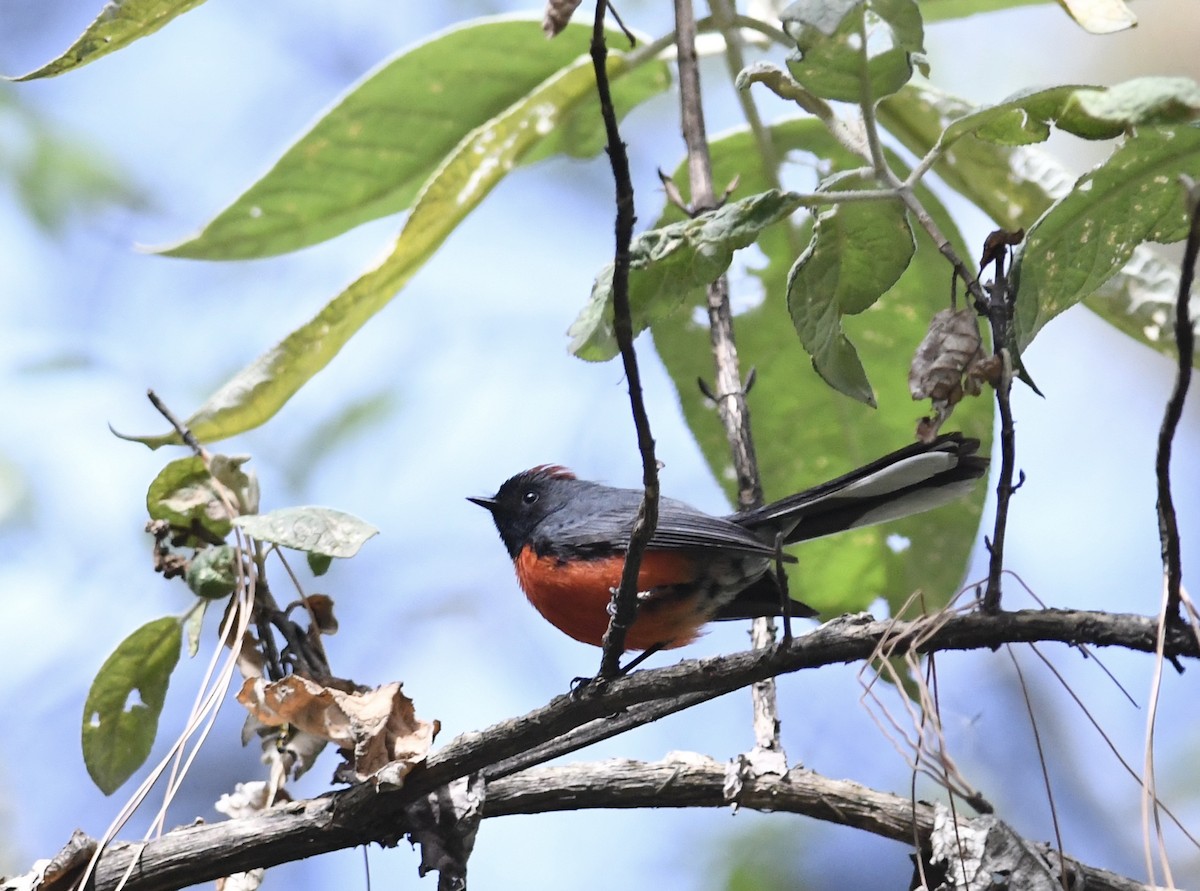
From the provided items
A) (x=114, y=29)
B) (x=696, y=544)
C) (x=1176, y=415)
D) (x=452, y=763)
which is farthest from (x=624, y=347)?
(x=696, y=544)

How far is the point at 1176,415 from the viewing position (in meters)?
1.39

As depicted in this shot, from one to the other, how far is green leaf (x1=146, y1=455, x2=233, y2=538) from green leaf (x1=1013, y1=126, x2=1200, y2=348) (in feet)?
6.04

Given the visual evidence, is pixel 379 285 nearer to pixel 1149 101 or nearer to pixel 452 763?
pixel 452 763

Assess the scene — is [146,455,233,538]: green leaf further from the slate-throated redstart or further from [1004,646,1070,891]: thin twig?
[1004,646,1070,891]: thin twig

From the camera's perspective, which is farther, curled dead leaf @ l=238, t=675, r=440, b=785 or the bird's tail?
the bird's tail

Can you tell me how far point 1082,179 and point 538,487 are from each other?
252 centimetres

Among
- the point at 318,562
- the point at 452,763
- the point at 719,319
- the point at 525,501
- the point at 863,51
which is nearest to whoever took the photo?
the point at 863,51

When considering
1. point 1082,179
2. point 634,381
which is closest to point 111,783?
point 634,381

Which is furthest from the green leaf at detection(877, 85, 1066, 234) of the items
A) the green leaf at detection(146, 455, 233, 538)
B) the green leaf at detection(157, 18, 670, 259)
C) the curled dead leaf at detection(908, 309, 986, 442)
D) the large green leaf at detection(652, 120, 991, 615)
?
the green leaf at detection(146, 455, 233, 538)

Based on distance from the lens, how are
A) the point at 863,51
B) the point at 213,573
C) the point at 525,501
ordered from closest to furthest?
1. the point at 863,51
2. the point at 213,573
3. the point at 525,501

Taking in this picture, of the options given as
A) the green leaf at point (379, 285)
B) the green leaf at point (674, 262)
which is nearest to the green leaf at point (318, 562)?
the green leaf at point (379, 285)

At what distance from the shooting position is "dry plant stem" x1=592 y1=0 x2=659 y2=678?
1431mm

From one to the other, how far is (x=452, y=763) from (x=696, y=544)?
107cm

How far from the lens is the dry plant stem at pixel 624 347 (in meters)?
1.43
